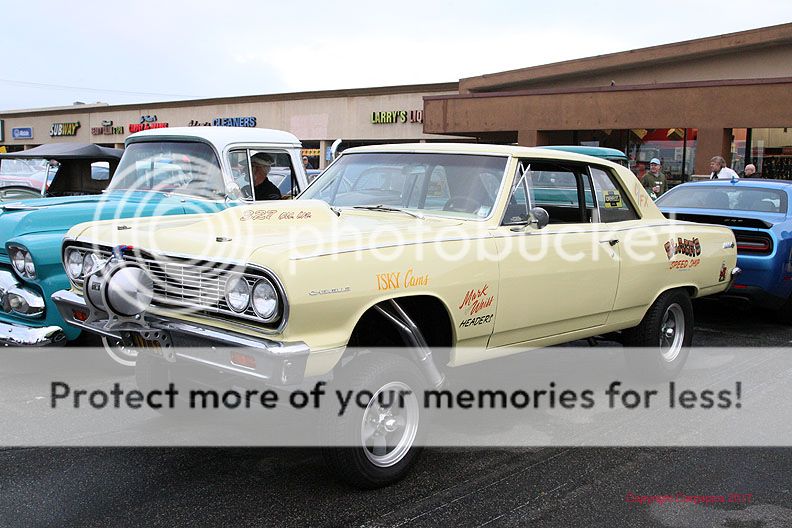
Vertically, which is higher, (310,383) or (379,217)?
(379,217)

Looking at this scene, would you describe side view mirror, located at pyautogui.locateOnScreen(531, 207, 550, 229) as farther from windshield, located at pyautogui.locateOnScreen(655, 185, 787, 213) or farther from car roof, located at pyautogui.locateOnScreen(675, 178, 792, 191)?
car roof, located at pyautogui.locateOnScreen(675, 178, 792, 191)

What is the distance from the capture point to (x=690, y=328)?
6332mm

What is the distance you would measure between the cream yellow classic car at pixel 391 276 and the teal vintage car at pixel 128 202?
74 cm

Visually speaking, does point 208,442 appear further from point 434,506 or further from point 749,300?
point 749,300

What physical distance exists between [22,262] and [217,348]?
104 inches

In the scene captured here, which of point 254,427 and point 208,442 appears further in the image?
point 254,427

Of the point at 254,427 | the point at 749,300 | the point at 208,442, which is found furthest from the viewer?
the point at 749,300

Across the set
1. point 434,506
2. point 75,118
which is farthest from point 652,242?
point 75,118

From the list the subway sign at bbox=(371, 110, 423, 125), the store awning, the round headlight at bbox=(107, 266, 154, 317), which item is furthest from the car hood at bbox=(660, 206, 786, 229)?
the subway sign at bbox=(371, 110, 423, 125)

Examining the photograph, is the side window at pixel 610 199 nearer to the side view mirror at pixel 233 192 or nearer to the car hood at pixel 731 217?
the car hood at pixel 731 217

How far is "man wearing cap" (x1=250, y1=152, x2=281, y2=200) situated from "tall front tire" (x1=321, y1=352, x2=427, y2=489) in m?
3.57

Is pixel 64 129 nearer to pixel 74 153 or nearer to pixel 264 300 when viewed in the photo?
pixel 74 153

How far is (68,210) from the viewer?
5.85 metres

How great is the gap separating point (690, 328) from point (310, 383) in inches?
155
